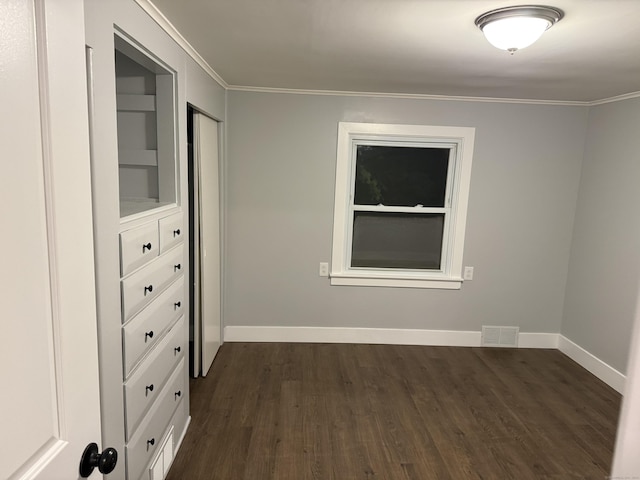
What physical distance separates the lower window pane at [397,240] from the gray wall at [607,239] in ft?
3.90

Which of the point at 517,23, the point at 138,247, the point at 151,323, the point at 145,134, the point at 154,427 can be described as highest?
the point at 517,23

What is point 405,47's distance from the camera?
217cm

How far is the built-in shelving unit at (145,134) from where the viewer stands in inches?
82.6

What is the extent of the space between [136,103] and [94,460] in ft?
5.74

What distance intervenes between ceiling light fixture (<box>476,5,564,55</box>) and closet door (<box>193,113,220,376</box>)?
1.83 m

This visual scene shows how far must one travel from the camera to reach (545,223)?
12.5ft

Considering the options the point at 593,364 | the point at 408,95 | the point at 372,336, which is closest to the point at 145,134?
the point at 408,95

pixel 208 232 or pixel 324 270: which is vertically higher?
pixel 208 232

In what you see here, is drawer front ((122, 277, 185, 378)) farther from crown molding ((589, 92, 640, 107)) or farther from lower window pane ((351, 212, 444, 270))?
crown molding ((589, 92, 640, 107))

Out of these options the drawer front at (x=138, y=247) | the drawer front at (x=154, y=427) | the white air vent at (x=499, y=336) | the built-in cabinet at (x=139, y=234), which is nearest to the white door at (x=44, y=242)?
the built-in cabinet at (x=139, y=234)

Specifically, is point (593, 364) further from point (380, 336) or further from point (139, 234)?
point (139, 234)

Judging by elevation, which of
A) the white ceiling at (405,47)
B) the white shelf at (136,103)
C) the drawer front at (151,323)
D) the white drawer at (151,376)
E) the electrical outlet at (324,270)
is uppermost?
the white ceiling at (405,47)

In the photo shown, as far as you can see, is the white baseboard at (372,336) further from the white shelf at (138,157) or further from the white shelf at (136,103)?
the white shelf at (136,103)

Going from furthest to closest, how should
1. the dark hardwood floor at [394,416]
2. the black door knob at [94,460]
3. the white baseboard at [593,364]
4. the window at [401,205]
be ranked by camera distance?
the window at [401,205] → the white baseboard at [593,364] → the dark hardwood floor at [394,416] → the black door knob at [94,460]
